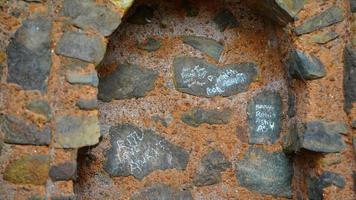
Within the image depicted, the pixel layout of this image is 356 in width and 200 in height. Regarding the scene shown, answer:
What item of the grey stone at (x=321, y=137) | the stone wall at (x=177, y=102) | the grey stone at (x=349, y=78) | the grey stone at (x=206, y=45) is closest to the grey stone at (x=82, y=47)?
the stone wall at (x=177, y=102)

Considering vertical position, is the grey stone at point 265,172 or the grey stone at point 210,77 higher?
the grey stone at point 210,77

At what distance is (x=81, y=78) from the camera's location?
2.03 metres

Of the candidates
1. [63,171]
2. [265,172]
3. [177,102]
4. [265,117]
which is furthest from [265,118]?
[63,171]

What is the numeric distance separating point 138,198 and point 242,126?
22.3 inches

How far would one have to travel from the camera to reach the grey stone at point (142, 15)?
2.39m

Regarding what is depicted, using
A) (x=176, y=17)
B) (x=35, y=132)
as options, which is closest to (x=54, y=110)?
(x=35, y=132)

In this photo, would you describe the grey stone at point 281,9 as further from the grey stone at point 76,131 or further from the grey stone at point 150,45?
the grey stone at point 76,131

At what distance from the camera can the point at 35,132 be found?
1.95m

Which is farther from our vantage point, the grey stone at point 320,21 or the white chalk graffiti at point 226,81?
the white chalk graffiti at point 226,81

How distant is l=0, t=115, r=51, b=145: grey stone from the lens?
1935 millimetres

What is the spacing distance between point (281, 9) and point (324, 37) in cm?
22

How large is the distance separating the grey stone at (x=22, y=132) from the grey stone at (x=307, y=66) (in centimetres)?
105

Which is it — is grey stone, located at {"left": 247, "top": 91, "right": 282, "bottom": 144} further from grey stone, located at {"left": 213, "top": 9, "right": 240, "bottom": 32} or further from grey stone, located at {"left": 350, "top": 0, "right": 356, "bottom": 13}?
grey stone, located at {"left": 350, "top": 0, "right": 356, "bottom": 13}

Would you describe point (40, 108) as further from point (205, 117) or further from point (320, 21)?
point (320, 21)
